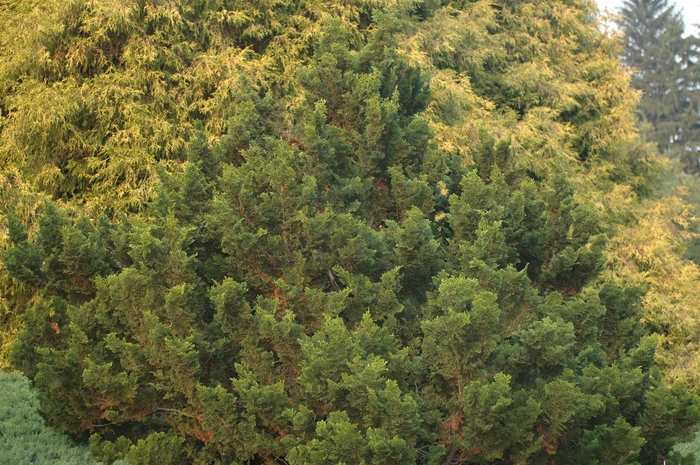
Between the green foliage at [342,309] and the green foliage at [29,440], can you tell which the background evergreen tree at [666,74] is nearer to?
the green foliage at [342,309]

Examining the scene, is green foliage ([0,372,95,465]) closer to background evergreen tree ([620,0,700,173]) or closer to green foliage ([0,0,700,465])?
green foliage ([0,0,700,465])

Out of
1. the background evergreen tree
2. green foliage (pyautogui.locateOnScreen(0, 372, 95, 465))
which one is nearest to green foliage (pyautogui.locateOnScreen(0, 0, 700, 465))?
green foliage (pyautogui.locateOnScreen(0, 372, 95, 465))

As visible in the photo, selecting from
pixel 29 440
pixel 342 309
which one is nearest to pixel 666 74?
pixel 342 309

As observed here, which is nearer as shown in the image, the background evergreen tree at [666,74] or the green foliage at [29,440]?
the green foliage at [29,440]

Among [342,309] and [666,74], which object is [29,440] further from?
[666,74]

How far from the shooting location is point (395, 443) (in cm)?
537

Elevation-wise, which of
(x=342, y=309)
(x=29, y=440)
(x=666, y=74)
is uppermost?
(x=666, y=74)

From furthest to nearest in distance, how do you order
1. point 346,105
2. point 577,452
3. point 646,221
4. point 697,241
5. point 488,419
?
1. point 697,241
2. point 646,221
3. point 346,105
4. point 577,452
5. point 488,419

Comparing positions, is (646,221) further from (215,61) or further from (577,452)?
(577,452)

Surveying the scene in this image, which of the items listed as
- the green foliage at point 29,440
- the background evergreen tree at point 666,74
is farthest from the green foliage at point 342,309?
the background evergreen tree at point 666,74

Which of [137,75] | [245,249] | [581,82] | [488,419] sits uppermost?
[581,82]

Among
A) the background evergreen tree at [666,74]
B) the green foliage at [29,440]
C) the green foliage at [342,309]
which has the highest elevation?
the background evergreen tree at [666,74]

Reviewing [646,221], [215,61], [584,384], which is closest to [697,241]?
[646,221]

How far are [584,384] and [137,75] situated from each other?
24.1ft
